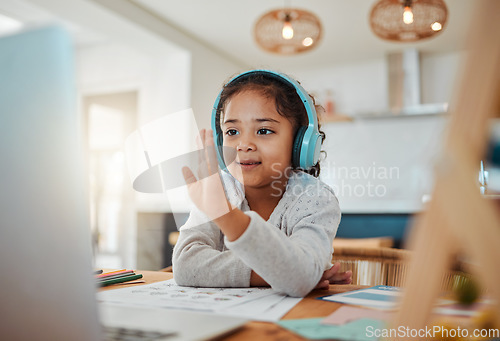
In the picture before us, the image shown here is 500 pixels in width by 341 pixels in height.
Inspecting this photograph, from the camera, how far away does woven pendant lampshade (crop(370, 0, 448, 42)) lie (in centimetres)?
254

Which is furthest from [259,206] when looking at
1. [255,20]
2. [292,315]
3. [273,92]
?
[255,20]

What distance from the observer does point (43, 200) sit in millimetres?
325

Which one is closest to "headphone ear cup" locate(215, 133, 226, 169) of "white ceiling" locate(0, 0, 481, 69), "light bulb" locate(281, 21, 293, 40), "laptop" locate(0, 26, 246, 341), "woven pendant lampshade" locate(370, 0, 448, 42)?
"laptop" locate(0, 26, 246, 341)

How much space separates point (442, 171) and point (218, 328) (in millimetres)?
256

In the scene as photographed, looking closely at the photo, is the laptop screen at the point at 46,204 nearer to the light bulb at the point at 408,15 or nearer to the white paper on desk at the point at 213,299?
the white paper on desk at the point at 213,299

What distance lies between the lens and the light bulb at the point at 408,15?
2.60m

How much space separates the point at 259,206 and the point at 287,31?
2233 mm

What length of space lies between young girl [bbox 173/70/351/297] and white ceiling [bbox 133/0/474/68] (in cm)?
240

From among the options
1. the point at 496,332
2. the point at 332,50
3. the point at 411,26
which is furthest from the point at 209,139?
the point at 332,50

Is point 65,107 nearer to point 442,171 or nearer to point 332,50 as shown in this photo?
point 442,171

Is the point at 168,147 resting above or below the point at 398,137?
below

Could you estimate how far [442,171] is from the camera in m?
0.30

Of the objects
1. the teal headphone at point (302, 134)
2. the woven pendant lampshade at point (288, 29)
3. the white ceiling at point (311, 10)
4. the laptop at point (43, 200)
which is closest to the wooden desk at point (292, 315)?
the laptop at point (43, 200)

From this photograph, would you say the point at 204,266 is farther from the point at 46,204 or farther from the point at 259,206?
the point at 46,204
